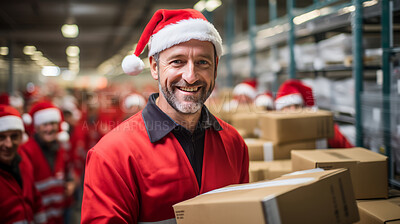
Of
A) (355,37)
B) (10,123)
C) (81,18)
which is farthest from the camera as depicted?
(81,18)

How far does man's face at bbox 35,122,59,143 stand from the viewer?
387cm

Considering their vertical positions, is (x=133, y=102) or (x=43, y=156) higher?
(x=133, y=102)

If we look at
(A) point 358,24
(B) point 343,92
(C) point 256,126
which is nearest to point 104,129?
(C) point 256,126

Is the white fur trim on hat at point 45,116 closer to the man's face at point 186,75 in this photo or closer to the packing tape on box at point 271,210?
the man's face at point 186,75

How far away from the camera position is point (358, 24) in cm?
301

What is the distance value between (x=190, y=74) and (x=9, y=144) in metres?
2.13

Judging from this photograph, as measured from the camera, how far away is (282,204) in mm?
1063

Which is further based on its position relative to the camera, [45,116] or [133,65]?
[45,116]

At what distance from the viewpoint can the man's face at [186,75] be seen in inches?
63.0

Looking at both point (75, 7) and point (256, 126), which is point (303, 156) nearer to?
point (256, 126)

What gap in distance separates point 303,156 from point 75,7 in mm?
9776

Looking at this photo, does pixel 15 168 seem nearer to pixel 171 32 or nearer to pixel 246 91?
pixel 171 32

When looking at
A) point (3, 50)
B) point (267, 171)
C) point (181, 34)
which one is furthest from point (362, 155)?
point (3, 50)

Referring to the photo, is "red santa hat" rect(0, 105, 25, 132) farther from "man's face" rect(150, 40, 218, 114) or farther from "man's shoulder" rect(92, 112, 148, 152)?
"man's face" rect(150, 40, 218, 114)
